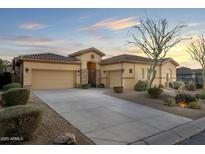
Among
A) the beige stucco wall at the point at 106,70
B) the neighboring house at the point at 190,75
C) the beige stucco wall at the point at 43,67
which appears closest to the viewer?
the beige stucco wall at the point at 43,67

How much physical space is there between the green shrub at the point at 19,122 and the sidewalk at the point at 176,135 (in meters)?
2.83

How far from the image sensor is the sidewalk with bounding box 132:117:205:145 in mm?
5191

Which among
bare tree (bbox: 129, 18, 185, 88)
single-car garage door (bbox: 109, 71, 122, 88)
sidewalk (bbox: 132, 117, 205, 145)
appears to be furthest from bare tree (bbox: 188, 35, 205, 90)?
sidewalk (bbox: 132, 117, 205, 145)

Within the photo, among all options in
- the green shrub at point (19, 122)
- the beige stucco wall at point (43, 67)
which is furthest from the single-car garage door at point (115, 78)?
the green shrub at point (19, 122)

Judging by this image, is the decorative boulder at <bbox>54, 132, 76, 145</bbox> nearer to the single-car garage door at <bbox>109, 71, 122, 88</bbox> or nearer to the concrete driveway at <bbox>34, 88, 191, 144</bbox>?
the concrete driveway at <bbox>34, 88, 191, 144</bbox>

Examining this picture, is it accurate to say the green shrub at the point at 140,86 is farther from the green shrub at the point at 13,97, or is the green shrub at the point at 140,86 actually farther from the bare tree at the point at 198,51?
the green shrub at the point at 13,97

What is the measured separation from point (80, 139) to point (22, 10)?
5.22 m

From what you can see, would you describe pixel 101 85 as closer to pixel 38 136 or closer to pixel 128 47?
pixel 128 47

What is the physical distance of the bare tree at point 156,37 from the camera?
14781mm

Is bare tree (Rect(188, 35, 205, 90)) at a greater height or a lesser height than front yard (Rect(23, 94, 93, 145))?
greater

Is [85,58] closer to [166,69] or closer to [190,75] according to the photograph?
[166,69]

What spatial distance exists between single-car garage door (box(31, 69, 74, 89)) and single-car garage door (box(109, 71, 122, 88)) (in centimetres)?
424

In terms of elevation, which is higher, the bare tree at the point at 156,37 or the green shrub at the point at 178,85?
the bare tree at the point at 156,37
